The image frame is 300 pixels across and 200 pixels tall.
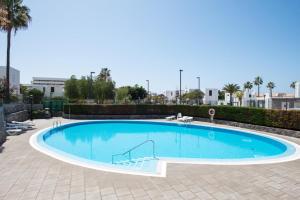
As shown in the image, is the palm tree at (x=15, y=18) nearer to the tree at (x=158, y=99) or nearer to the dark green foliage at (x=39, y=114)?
the dark green foliage at (x=39, y=114)

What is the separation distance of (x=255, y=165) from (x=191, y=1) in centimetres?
1149

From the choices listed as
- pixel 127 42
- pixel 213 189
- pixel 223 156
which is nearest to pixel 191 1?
pixel 127 42

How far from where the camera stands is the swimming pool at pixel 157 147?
8227 mm

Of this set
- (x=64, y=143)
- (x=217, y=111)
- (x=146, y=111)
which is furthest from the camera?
(x=146, y=111)

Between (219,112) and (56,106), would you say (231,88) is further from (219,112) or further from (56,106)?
(56,106)

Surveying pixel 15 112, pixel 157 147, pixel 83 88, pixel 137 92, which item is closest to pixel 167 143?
pixel 157 147

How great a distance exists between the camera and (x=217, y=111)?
69.4 feet

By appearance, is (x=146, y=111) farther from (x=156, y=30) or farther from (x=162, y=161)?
(x=162, y=161)

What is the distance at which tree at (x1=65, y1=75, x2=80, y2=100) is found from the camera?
42.7 m

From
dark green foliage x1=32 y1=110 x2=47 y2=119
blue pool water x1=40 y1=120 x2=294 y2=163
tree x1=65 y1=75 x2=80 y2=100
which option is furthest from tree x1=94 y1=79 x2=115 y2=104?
blue pool water x1=40 y1=120 x2=294 y2=163

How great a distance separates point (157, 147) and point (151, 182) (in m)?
7.40

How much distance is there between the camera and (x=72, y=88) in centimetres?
4291

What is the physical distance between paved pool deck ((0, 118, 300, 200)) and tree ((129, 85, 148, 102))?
2117 inches

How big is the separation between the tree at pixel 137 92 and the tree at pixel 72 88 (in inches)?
781
